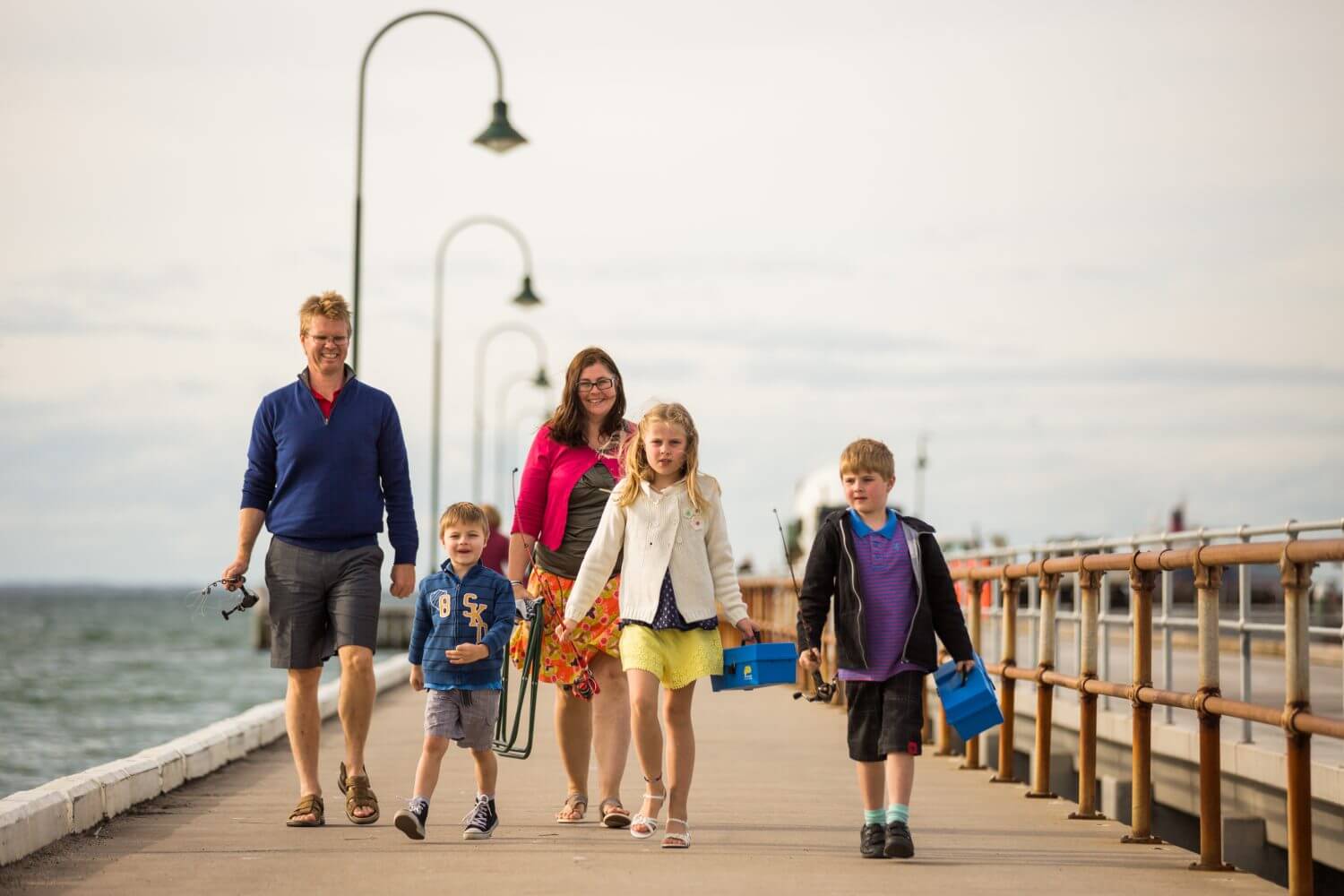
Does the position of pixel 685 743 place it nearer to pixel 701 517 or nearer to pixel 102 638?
pixel 701 517

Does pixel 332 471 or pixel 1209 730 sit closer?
pixel 1209 730

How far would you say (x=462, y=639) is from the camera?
7.62m

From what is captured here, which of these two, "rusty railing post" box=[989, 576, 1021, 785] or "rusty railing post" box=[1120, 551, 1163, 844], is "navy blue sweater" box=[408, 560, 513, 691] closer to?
"rusty railing post" box=[1120, 551, 1163, 844]

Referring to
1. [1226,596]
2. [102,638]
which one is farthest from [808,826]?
[102,638]

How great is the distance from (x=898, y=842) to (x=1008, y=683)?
3.23 m

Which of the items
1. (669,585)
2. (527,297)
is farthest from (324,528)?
(527,297)

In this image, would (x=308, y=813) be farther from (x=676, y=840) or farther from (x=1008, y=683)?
(x=1008, y=683)

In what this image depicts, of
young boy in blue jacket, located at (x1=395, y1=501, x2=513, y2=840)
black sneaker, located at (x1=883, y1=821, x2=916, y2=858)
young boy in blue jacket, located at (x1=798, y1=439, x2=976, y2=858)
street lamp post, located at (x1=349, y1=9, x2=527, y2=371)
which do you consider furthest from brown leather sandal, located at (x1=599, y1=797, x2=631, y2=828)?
street lamp post, located at (x1=349, y1=9, x2=527, y2=371)

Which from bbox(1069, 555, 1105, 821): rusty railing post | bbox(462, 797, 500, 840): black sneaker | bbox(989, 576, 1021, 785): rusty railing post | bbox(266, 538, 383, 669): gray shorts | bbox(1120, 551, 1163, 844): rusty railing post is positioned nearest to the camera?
bbox(1120, 551, 1163, 844): rusty railing post

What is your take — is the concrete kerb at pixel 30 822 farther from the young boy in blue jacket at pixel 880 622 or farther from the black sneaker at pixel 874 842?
the black sneaker at pixel 874 842

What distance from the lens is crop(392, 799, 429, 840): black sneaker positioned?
23.6ft

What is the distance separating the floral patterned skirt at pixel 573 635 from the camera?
7.91 metres

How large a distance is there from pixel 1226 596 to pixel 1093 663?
2625 centimetres

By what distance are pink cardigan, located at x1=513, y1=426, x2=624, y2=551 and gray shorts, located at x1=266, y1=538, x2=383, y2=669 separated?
0.73 meters
